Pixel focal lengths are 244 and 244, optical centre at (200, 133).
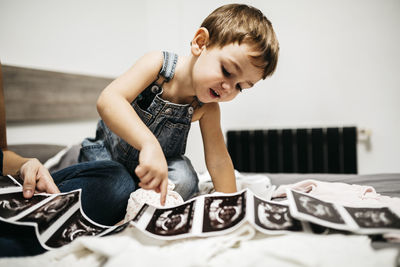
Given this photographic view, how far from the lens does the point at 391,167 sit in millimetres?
1897

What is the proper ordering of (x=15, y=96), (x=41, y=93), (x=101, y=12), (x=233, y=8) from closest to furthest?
(x=233, y=8), (x=15, y=96), (x=41, y=93), (x=101, y=12)

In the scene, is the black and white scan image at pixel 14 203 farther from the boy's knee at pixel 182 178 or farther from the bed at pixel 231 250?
the boy's knee at pixel 182 178

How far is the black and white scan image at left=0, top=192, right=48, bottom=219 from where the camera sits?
0.48 meters

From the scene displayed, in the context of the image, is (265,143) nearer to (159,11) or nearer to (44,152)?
(159,11)

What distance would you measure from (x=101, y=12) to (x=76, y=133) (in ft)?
2.98

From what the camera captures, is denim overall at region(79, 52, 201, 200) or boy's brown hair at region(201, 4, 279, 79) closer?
boy's brown hair at region(201, 4, 279, 79)

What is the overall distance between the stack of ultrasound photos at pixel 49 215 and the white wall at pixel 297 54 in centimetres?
111

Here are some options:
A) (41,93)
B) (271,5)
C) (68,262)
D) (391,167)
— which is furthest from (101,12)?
(391,167)

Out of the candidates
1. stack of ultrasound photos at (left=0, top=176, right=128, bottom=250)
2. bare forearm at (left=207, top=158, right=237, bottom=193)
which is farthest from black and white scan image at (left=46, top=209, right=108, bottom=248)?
bare forearm at (left=207, top=158, right=237, bottom=193)

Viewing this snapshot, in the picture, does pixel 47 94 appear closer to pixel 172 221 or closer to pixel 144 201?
pixel 144 201

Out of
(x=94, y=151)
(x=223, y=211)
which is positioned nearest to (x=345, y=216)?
(x=223, y=211)

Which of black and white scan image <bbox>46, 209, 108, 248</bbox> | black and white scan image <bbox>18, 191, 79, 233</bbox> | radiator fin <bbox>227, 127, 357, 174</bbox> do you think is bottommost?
radiator fin <bbox>227, 127, 357, 174</bbox>

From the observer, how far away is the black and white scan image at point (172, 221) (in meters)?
0.47

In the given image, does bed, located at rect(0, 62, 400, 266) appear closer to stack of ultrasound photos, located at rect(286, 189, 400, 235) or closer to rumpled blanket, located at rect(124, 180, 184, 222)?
stack of ultrasound photos, located at rect(286, 189, 400, 235)
